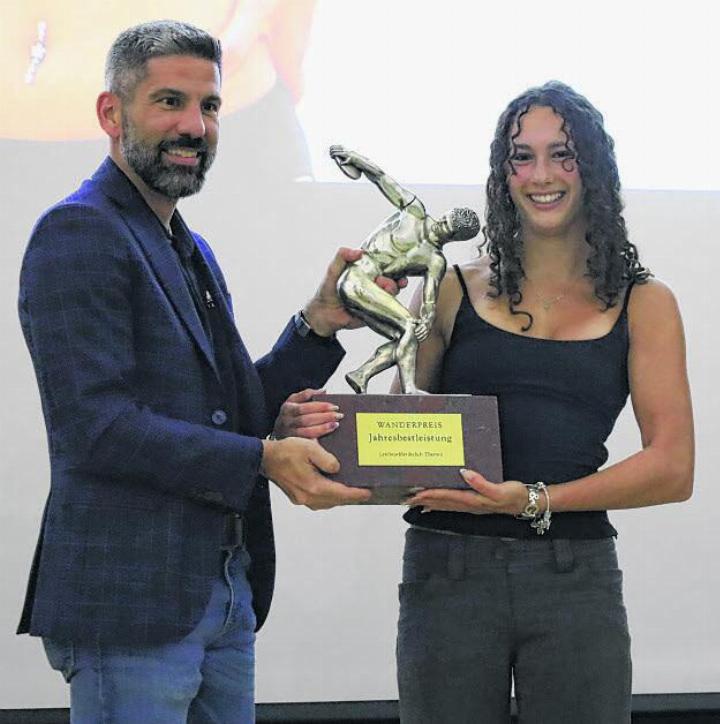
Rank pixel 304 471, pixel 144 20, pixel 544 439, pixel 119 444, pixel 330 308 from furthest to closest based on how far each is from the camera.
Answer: pixel 144 20
pixel 330 308
pixel 544 439
pixel 304 471
pixel 119 444

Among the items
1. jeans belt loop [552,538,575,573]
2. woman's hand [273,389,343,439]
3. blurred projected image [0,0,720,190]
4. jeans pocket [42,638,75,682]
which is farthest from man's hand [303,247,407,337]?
blurred projected image [0,0,720,190]

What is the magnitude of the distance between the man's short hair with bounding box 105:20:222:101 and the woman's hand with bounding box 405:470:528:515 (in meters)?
0.65

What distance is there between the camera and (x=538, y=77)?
290 centimetres

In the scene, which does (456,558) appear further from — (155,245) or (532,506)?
(155,245)

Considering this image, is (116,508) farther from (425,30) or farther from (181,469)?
(425,30)

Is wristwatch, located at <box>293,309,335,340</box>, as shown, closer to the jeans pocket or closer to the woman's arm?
the woman's arm

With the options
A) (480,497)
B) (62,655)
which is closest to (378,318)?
(480,497)

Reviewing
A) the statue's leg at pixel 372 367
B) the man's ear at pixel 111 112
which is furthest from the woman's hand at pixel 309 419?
the man's ear at pixel 111 112

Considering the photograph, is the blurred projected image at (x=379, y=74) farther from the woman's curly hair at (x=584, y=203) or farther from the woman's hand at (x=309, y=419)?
the woman's hand at (x=309, y=419)

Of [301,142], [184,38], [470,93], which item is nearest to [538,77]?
[470,93]

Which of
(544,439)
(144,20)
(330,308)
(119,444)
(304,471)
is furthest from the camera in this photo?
(144,20)

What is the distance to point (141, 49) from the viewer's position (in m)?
1.48

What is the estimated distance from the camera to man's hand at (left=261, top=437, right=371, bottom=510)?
143cm

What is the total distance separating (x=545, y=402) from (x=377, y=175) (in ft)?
1.36
